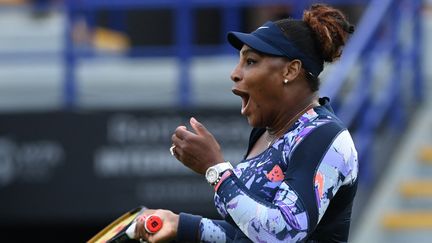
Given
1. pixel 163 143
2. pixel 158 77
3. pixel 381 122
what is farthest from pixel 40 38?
pixel 381 122

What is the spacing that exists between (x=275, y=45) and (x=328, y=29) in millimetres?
187

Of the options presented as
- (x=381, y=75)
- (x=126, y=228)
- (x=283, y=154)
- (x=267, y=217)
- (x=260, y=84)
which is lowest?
(x=381, y=75)

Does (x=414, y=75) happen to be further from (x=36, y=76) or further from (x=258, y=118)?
(x=258, y=118)

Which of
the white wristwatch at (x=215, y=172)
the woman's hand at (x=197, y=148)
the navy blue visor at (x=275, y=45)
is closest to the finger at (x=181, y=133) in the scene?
the woman's hand at (x=197, y=148)

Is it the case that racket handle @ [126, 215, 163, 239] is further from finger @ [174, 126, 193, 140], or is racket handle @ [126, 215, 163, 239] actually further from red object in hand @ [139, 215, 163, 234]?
finger @ [174, 126, 193, 140]

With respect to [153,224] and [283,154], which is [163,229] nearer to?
[153,224]

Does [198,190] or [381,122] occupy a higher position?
[381,122]

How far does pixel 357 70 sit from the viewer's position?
10.0 m

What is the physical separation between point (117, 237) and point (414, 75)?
5831mm

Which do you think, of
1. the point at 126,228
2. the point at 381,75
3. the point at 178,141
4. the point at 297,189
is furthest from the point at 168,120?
the point at 297,189

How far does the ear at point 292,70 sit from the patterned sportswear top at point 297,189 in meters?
0.13

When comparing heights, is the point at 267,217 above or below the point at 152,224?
above

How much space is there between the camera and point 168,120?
A: 9.75 metres

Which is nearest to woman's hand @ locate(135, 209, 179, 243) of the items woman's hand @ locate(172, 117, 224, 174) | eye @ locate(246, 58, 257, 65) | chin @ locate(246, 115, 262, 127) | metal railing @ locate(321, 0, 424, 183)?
woman's hand @ locate(172, 117, 224, 174)
